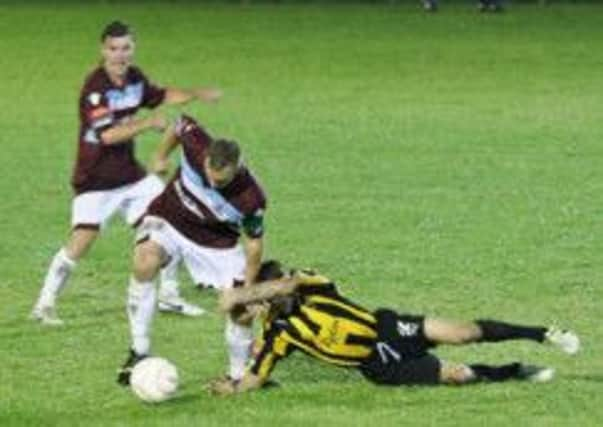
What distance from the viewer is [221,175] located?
11859mm

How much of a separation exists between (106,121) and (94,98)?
20 cm

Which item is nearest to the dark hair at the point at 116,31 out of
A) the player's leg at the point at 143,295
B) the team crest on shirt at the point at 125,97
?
the team crest on shirt at the point at 125,97

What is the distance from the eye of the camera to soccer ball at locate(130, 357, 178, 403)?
1154cm

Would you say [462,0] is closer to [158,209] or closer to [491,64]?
[491,64]

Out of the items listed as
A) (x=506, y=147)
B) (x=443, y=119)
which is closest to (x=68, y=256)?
(x=506, y=147)

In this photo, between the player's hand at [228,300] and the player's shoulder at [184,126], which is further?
the player's shoulder at [184,126]

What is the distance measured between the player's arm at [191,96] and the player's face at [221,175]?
6.88 feet

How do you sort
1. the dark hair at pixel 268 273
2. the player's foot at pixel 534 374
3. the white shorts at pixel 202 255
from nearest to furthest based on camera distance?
1. the dark hair at pixel 268 273
2. the player's foot at pixel 534 374
3. the white shorts at pixel 202 255

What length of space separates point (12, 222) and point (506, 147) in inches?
313

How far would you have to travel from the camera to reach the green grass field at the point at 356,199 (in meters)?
11.8

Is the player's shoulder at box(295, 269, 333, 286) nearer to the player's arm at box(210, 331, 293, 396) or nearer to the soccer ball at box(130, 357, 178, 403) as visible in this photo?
the player's arm at box(210, 331, 293, 396)

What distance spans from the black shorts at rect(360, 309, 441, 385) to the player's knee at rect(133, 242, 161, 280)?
5.26 ft

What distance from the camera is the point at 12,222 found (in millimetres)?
18922

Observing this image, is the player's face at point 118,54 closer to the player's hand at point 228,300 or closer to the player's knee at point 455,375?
the player's hand at point 228,300
